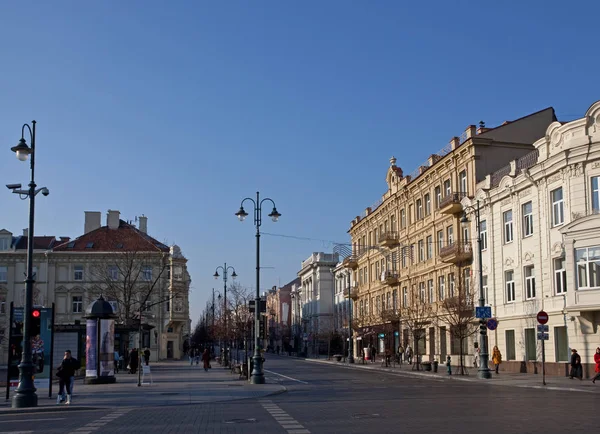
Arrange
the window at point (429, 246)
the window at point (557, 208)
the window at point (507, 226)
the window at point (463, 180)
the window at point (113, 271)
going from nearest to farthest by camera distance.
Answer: the window at point (557, 208), the window at point (507, 226), the window at point (463, 180), the window at point (429, 246), the window at point (113, 271)

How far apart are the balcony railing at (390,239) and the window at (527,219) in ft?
82.3

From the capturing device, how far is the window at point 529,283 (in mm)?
40375

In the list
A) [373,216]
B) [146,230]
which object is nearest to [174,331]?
[146,230]

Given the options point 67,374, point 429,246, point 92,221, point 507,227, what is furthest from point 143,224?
point 67,374

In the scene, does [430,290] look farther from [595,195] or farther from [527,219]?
[595,195]

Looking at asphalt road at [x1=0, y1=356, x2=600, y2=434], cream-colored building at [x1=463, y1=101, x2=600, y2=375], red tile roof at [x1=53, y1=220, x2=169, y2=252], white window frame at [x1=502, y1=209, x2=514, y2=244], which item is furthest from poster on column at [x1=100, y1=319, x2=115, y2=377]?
red tile roof at [x1=53, y1=220, x2=169, y2=252]

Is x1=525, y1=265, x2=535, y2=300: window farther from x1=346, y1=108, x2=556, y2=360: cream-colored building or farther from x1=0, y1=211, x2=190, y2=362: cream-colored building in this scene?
x1=0, y1=211, x2=190, y2=362: cream-colored building

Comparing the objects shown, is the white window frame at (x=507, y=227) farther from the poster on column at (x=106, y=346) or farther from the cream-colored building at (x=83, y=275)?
the cream-colored building at (x=83, y=275)

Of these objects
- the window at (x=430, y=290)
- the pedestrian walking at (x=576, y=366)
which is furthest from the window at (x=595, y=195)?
the window at (x=430, y=290)

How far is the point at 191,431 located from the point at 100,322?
19.8m

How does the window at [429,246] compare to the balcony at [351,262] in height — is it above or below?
below

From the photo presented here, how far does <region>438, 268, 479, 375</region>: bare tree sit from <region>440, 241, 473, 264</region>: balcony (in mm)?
1174

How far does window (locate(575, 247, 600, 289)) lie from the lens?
34000 mm

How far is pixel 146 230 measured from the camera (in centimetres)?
8844
